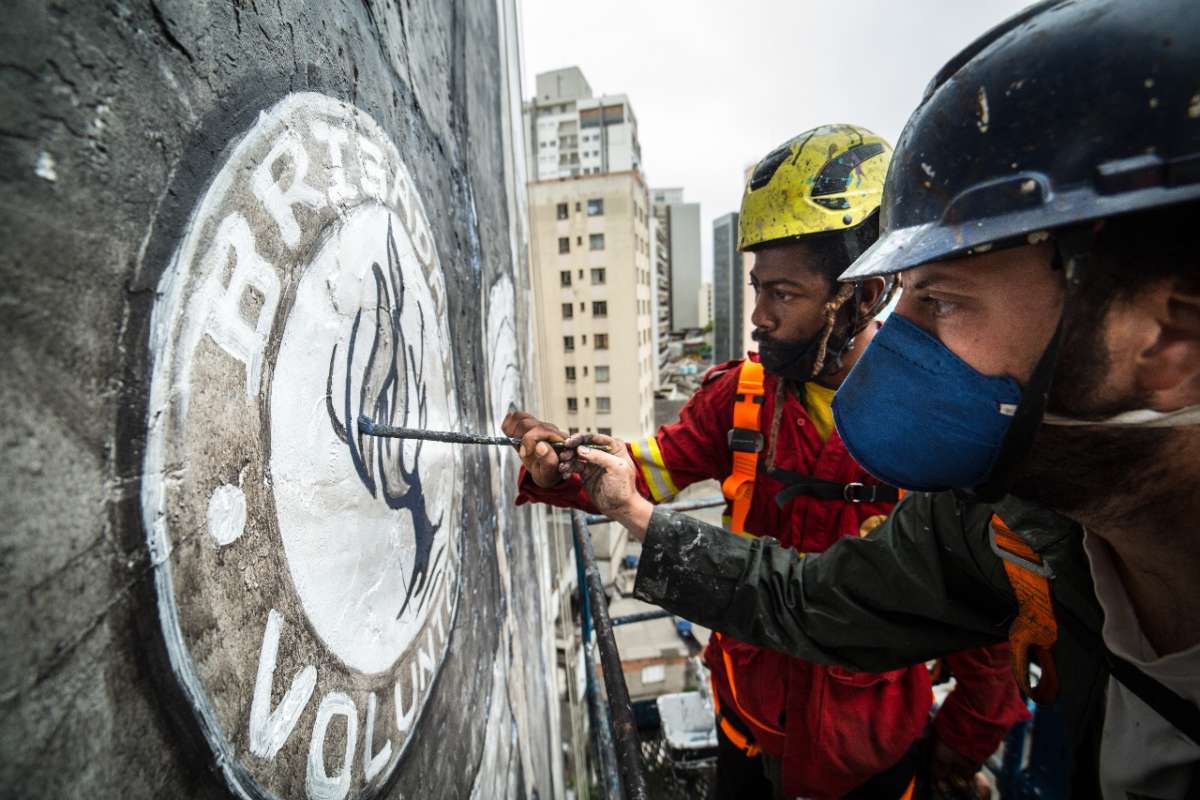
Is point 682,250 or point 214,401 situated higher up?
point 682,250

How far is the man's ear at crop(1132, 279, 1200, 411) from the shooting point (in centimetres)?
96

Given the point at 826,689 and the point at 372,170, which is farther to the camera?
the point at 826,689

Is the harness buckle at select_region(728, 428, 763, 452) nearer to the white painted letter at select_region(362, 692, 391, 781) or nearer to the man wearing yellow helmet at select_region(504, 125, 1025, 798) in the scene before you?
the man wearing yellow helmet at select_region(504, 125, 1025, 798)

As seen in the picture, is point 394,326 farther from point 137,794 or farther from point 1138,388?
point 1138,388

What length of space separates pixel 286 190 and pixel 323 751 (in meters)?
0.97

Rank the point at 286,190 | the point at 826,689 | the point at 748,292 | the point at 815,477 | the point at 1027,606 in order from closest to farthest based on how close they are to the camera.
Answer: the point at 286,190
the point at 1027,606
the point at 826,689
the point at 815,477
the point at 748,292

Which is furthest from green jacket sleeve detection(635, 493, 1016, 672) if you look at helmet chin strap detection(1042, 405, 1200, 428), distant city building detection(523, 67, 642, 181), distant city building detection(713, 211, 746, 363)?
distant city building detection(523, 67, 642, 181)

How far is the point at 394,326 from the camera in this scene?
Result: 4.35 feet

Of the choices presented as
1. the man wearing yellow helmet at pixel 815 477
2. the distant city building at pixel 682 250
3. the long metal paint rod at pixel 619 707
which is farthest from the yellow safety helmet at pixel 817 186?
the distant city building at pixel 682 250

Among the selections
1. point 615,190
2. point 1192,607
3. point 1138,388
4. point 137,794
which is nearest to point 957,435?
point 1138,388

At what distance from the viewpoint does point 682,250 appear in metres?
50.6

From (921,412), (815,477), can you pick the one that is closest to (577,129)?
(815,477)

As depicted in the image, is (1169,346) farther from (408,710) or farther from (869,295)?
(408,710)

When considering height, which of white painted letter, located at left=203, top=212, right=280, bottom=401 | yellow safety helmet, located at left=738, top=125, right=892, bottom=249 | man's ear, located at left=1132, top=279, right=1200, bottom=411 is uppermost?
yellow safety helmet, located at left=738, top=125, right=892, bottom=249
